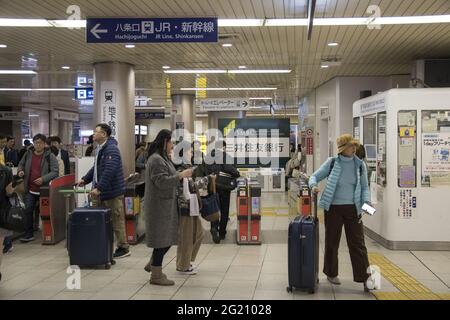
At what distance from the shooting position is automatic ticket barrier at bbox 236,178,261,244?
26.2 feet

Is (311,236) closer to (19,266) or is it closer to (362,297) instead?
(362,297)

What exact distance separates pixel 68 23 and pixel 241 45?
9.64 feet

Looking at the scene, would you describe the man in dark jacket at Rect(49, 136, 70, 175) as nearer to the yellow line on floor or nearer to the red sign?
the yellow line on floor

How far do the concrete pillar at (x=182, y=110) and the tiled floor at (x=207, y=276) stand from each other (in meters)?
9.70

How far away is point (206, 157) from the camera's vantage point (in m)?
8.11

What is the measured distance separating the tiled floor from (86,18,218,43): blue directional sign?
2967mm

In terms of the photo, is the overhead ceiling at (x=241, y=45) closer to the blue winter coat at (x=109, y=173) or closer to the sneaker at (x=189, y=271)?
the blue winter coat at (x=109, y=173)

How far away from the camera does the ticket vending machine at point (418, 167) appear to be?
733 centimetres

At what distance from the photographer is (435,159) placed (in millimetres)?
7359

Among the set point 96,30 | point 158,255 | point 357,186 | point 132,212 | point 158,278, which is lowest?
point 158,278

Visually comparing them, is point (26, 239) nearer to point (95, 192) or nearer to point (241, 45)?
point (95, 192)

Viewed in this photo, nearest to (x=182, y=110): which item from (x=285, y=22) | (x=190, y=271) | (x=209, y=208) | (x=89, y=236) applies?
(x=285, y=22)

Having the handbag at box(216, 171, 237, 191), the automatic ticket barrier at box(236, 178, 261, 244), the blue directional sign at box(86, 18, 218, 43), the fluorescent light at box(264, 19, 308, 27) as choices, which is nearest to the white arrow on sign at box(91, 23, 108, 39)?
the blue directional sign at box(86, 18, 218, 43)

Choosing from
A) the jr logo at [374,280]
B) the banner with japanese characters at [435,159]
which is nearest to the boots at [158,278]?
the jr logo at [374,280]
